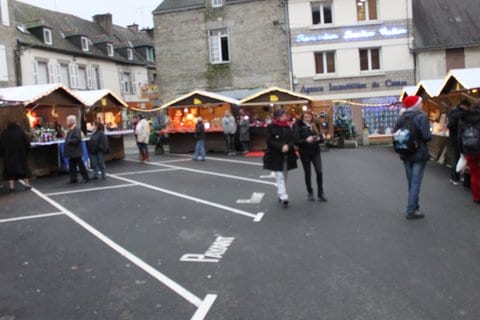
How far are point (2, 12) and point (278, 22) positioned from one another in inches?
581

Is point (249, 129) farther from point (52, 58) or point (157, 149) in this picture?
point (52, 58)

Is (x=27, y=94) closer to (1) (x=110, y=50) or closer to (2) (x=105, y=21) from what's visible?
(1) (x=110, y=50)

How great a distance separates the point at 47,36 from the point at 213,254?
3100cm

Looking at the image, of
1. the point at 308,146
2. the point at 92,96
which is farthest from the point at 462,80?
the point at 92,96

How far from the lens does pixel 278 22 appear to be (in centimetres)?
2794

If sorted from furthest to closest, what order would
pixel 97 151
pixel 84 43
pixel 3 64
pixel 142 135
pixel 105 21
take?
pixel 105 21
pixel 84 43
pixel 3 64
pixel 142 135
pixel 97 151

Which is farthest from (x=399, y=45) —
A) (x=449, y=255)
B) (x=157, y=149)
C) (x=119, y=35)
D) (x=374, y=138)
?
(x=119, y=35)

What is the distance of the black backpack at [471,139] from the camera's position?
8.59 meters

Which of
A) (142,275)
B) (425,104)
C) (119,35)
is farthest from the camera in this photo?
(119,35)

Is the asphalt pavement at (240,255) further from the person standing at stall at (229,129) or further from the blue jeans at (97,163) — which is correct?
the person standing at stall at (229,129)

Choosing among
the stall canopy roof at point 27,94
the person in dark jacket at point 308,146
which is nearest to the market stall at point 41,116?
the stall canopy roof at point 27,94

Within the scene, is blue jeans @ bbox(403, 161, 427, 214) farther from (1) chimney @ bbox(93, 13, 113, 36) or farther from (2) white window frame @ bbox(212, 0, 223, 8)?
(1) chimney @ bbox(93, 13, 113, 36)

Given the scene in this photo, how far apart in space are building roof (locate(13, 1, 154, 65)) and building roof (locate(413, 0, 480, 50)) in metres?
22.0

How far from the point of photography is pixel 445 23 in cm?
2928
